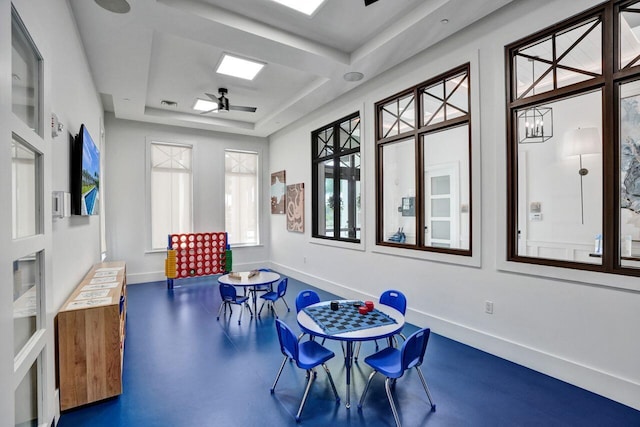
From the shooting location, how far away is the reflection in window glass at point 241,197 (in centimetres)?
774

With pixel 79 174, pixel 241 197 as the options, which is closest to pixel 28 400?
pixel 79 174

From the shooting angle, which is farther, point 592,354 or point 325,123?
point 325,123

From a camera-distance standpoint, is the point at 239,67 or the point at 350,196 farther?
the point at 350,196

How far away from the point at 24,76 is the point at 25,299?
3.96 feet

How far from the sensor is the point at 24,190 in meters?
1.74

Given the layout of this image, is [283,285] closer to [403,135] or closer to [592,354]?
[403,135]

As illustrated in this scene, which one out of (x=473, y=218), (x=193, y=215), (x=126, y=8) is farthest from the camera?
(x=193, y=215)

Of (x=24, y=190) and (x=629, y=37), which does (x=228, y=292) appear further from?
(x=629, y=37)

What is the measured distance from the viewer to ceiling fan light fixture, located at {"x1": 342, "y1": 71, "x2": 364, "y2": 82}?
14.6ft

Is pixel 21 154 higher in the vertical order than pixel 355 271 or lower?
higher

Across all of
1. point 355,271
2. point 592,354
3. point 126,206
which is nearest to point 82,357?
point 355,271

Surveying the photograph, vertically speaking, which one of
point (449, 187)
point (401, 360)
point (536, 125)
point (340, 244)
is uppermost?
point (536, 125)

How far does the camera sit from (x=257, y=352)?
11.2 ft

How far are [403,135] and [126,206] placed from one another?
221 inches
